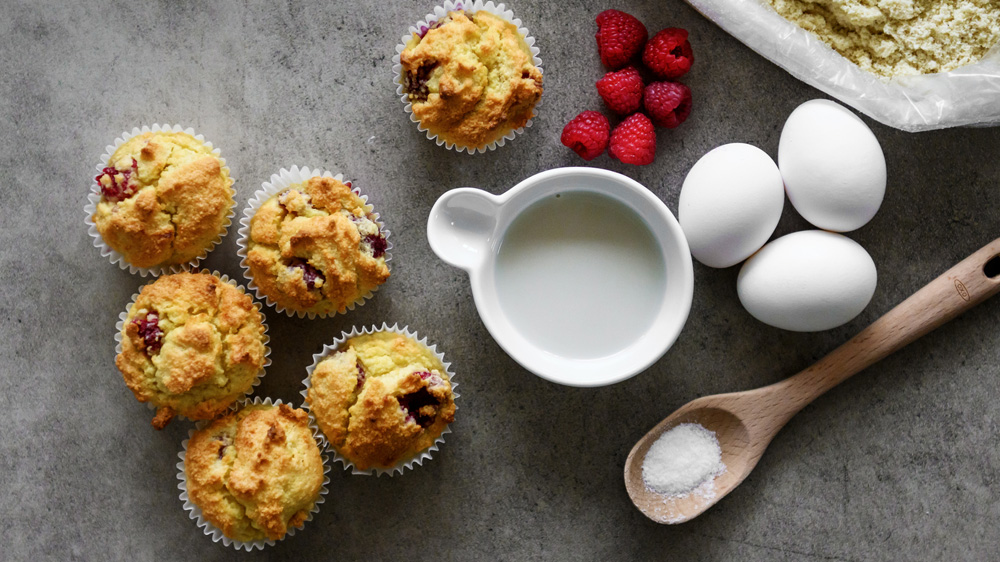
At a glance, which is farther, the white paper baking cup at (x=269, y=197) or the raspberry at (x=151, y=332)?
the white paper baking cup at (x=269, y=197)

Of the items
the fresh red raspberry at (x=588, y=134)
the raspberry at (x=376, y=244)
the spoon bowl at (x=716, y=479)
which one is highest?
the fresh red raspberry at (x=588, y=134)

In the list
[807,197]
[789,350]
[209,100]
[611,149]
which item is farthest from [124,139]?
[789,350]

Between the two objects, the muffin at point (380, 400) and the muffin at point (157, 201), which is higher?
the muffin at point (157, 201)

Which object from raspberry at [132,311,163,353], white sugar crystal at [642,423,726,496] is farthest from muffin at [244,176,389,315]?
white sugar crystal at [642,423,726,496]

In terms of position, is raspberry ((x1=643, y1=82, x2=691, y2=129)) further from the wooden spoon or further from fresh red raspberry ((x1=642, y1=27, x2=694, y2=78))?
the wooden spoon

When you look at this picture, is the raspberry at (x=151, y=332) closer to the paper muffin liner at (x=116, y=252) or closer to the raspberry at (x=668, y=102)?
the paper muffin liner at (x=116, y=252)

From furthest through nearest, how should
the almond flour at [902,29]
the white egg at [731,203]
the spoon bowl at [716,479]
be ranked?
the spoon bowl at [716,479]
the almond flour at [902,29]
the white egg at [731,203]

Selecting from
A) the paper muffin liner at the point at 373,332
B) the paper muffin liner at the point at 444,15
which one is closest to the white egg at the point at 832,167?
the paper muffin liner at the point at 444,15

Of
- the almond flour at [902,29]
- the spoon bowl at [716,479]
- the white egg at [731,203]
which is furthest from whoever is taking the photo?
the spoon bowl at [716,479]
